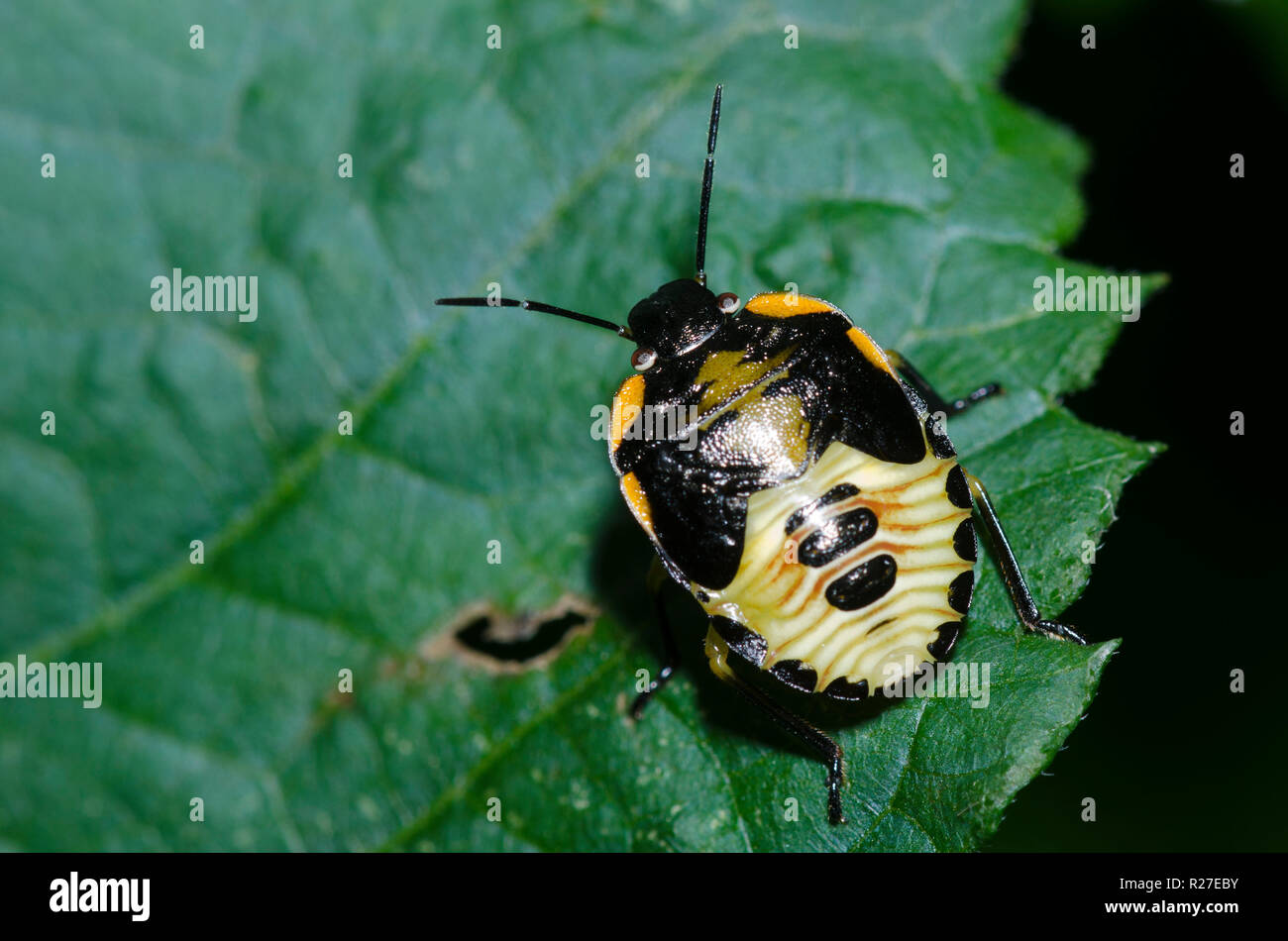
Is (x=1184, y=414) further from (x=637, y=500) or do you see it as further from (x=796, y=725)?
(x=637, y=500)

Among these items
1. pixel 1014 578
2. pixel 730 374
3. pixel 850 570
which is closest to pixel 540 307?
pixel 730 374

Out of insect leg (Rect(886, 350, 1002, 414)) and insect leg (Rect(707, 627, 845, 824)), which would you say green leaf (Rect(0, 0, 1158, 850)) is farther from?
insect leg (Rect(707, 627, 845, 824))

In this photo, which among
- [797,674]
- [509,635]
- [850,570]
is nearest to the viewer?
[850,570]

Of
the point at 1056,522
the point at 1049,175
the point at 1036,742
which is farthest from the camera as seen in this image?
the point at 1049,175

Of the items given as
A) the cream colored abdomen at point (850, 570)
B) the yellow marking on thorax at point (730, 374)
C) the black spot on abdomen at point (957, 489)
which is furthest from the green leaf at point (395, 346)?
the yellow marking on thorax at point (730, 374)

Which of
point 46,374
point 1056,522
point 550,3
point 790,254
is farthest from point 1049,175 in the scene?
point 46,374

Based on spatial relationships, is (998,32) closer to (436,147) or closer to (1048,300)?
(1048,300)
